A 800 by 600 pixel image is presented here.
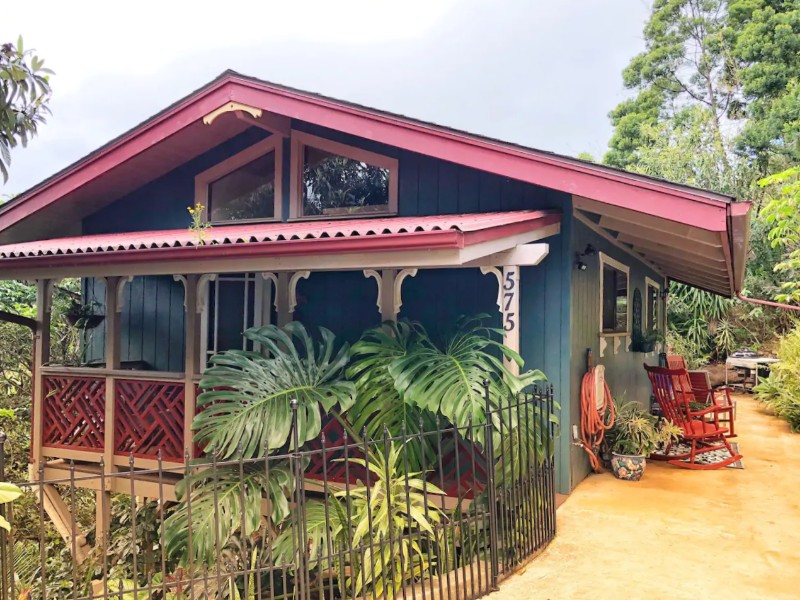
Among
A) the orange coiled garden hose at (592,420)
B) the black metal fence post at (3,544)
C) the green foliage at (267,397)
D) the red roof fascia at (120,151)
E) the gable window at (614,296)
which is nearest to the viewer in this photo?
the black metal fence post at (3,544)

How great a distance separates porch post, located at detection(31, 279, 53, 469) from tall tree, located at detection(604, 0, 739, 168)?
2104 centimetres

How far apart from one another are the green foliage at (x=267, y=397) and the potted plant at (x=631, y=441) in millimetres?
3016

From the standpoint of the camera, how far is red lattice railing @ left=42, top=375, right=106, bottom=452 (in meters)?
6.00

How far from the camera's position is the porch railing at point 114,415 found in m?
5.66

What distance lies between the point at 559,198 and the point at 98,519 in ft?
18.2

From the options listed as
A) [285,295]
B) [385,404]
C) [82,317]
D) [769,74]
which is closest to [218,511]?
[385,404]

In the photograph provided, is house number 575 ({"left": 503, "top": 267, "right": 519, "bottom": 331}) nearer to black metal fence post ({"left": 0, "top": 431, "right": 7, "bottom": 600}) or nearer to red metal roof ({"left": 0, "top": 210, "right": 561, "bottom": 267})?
red metal roof ({"left": 0, "top": 210, "right": 561, "bottom": 267})

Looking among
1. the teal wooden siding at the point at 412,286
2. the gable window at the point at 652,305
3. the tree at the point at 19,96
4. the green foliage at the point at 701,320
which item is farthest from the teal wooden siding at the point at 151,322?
the green foliage at the point at 701,320

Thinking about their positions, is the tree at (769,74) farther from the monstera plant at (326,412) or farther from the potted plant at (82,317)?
the potted plant at (82,317)

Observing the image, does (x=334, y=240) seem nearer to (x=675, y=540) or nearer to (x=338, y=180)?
(x=338, y=180)

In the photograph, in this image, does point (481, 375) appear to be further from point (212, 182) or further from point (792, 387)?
point (792, 387)

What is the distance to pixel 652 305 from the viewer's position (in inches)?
372

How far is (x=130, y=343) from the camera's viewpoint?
746 centimetres

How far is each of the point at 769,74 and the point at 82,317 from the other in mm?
20919
